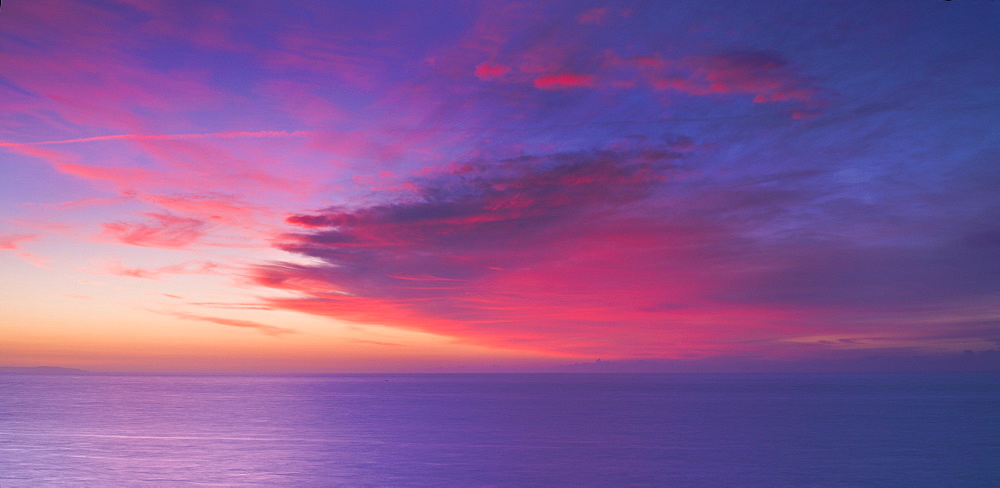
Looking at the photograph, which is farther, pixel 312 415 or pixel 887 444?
pixel 312 415

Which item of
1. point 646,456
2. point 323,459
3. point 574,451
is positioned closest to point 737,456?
point 646,456

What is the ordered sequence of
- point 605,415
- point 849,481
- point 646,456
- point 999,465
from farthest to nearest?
point 605,415
point 646,456
point 999,465
point 849,481

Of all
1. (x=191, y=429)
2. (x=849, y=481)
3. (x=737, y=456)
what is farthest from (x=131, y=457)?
(x=849, y=481)

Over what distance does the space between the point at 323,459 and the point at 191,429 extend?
19.5m

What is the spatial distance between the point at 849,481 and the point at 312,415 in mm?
51722

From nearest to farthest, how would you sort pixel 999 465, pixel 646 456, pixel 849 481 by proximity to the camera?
pixel 849 481, pixel 999 465, pixel 646 456

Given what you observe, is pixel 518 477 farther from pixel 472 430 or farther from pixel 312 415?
pixel 312 415

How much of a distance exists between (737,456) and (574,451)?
987 centimetres

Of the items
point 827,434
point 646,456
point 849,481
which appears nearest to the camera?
point 849,481

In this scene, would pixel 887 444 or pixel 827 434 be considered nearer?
pixel 887 444

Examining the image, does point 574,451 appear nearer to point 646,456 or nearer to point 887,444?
point 646,456

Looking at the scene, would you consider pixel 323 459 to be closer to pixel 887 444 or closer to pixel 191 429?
pixel 191 429

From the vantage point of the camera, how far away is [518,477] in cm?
3111

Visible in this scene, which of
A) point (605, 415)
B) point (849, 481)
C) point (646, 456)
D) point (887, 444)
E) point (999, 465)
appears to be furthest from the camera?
point (605, 415)
